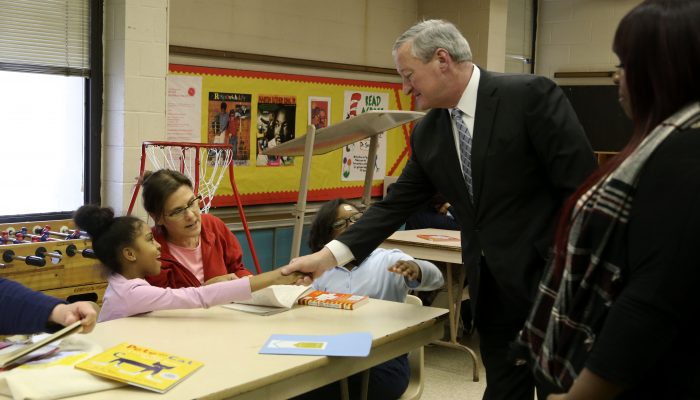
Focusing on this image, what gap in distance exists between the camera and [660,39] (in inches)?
45.9

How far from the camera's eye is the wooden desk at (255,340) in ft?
5.77

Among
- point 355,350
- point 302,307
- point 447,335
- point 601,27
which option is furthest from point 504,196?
point 601,27

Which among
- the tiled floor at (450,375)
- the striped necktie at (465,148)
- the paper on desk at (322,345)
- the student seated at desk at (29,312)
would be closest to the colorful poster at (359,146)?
the tiled floor at (450,375)

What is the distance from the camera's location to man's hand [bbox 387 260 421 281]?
8.77ft

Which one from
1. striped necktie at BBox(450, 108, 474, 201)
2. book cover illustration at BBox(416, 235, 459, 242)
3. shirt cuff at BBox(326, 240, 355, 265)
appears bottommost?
book cover illustration at BBox(416, 235, 459, 242)

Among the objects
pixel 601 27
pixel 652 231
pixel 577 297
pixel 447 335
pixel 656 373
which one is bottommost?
pixel 447 335

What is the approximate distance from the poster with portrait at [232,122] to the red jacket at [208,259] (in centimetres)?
194

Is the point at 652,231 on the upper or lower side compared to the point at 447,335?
upper

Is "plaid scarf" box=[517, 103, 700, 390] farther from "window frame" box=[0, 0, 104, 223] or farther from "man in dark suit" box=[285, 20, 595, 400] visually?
"window frame" box=[0, 0, 104, 223]

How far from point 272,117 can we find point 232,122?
38 cm

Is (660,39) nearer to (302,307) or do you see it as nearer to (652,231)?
(652,231)

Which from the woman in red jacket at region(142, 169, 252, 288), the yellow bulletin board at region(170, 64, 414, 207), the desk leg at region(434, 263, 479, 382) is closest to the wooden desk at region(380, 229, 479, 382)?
the desk leg at region(434, 263, 479, 382)

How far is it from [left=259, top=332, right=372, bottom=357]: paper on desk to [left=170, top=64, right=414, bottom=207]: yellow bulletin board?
9.92 ft

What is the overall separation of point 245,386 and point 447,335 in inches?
139
